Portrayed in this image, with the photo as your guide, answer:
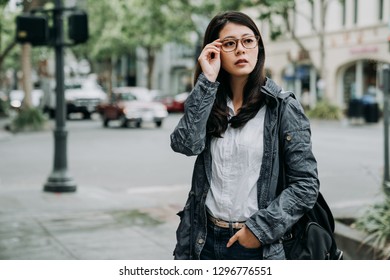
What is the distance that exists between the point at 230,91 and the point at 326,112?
27.3 meters

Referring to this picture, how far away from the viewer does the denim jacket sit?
2590mm

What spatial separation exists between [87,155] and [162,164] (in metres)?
2.88

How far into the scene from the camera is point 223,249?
2725mm

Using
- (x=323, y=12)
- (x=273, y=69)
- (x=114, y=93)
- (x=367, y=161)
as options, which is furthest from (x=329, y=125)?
(x=273, y=69)

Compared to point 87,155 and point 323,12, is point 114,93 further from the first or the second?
point 87,155

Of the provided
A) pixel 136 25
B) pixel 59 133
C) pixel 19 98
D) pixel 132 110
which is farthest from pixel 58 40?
pixel 19 98

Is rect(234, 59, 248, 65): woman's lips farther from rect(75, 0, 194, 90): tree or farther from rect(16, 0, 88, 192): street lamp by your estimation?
Answer: rect(75, 0, 194, 90): tree

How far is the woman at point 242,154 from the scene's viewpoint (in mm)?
2611

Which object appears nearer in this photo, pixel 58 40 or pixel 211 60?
pixel 211 60

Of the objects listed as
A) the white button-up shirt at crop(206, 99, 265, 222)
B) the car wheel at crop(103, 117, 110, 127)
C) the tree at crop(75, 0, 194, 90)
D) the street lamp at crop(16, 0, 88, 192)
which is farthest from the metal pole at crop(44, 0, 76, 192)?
the tree at crop(75, 0, 194, 90)

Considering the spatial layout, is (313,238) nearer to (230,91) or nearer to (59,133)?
(230,91)

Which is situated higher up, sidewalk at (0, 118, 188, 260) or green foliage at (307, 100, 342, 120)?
sidewalk at (0, 118, 188, 260)

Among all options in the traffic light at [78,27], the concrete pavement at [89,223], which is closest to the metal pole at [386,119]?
the concrete pavement at [89,223]
